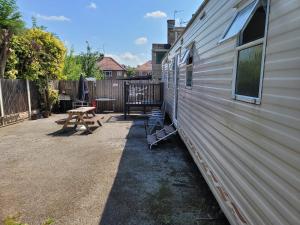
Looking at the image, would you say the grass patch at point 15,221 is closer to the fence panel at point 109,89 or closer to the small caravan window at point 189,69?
the small caravan window at point 189,69

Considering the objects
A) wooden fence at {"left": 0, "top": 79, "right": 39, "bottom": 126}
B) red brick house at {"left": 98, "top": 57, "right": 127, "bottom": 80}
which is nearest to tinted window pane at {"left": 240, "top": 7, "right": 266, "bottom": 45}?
wooden fence at {"left": 0, "top": 79, "right": 39, "bottom": 126}

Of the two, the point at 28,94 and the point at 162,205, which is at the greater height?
the point at 28,94

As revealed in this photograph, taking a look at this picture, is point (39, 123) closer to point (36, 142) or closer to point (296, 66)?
point (36, 142)

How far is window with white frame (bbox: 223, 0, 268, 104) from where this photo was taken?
1817 mm

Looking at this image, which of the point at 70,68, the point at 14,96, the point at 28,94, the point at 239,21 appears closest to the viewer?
the point at 239,21

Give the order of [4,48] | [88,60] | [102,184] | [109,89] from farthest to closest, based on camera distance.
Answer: [88,60]
[109,89]
[4,48]
[102,184]

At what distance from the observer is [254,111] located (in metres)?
1.85

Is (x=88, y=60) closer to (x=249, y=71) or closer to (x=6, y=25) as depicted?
(x=6, y=25)

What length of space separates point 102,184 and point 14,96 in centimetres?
686

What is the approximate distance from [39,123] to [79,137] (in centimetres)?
305

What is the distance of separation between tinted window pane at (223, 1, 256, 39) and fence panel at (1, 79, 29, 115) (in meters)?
8.22

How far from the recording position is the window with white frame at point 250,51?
1817mm

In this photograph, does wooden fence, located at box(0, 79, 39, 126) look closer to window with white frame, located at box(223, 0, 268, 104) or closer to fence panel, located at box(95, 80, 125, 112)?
fence panel, located at box(95, 80, 125, 112)

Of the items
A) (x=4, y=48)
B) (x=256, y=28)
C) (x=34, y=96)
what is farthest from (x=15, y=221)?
(x=34, y=96)
